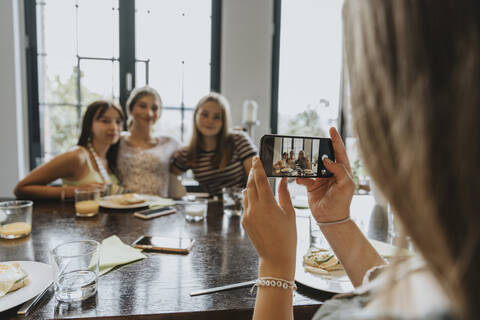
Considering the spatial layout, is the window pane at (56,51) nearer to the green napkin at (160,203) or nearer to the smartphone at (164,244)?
the green napkin at (160,203)

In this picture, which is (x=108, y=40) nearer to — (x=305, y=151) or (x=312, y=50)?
(x=312, y=50)

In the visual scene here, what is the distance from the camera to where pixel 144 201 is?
1.54 m

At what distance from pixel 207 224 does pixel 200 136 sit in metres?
1.28

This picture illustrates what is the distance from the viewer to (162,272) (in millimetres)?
818

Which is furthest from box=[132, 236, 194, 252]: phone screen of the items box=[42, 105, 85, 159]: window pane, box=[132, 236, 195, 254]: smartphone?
box=[42, 105, 85, 159]: window pane

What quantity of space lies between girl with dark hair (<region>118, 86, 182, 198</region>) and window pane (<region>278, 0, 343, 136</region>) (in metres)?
1.54

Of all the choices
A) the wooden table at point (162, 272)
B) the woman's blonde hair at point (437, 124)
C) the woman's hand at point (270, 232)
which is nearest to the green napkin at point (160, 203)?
the wooden table at point (162, 272)

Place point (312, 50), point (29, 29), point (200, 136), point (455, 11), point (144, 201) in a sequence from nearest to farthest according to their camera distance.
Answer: point (455, 11)
point (144, 201)
point (200, 136)
point (29, 29)
point (312, 50)

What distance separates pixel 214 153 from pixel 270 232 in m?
1.83

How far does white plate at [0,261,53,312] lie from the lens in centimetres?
63

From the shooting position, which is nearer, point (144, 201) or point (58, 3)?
point (144, 201)

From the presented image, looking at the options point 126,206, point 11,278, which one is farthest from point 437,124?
point 126,206

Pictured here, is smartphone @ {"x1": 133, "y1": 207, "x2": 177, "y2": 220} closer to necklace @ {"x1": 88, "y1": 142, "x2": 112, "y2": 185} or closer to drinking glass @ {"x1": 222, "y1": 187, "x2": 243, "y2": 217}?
drinking glass @ {"x1": 222, "y1": 187, "x2": 243, "y2": 217}

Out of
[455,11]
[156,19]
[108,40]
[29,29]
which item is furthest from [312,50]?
[455,11]
